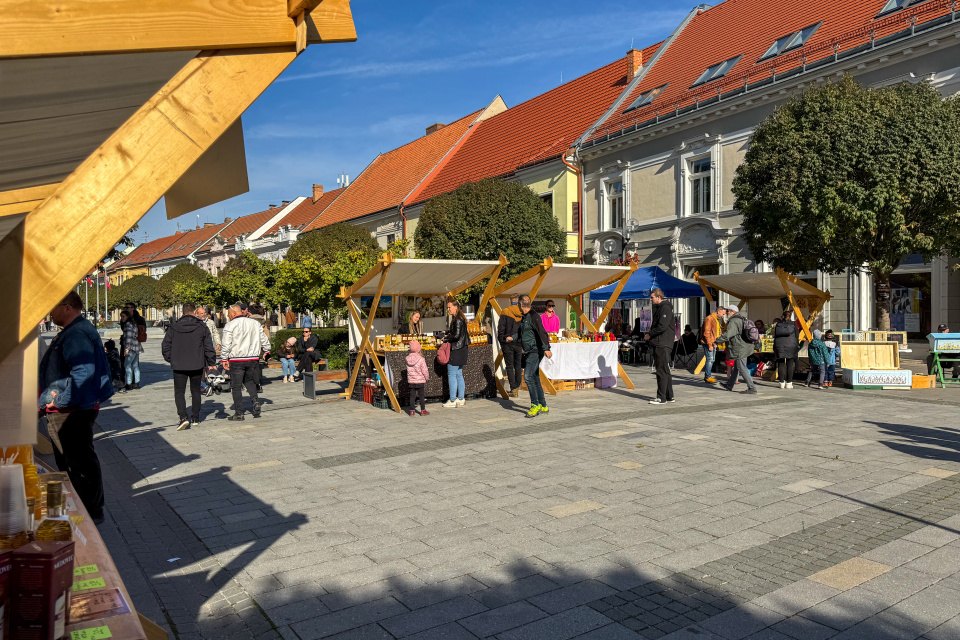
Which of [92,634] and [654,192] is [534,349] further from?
[654,192]

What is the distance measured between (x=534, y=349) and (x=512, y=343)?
59.7 inches

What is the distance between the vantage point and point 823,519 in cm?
549

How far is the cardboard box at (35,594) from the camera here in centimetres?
206

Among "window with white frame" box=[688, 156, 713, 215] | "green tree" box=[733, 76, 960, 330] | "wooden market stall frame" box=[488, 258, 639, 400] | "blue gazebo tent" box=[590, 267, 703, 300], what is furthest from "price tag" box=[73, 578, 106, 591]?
"window with white frame" box=[688, 156, 713, 215]

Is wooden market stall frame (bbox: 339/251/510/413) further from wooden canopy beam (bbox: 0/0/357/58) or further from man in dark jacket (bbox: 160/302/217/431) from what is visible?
wooden canopy beam (bbox: 0/0/357/58)

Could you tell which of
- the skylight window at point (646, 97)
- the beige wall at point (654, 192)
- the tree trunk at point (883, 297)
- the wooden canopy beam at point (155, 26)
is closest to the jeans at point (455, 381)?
the tree trunk at point (883, 297)

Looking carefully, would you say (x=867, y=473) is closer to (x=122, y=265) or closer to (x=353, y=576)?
(x=353, y=576)

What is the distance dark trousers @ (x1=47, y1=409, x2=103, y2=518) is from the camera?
552cm

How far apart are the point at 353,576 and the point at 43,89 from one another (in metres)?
3.40

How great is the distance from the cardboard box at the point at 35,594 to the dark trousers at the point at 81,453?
3.82 metres

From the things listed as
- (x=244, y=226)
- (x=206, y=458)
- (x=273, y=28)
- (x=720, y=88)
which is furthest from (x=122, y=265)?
(x=273, y=28)

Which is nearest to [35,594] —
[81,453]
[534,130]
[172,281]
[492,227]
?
[81,453]

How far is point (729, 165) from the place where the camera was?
22.7m

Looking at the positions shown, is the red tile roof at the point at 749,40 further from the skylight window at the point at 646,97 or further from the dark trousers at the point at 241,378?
the dark trousers at the point at 241,378
